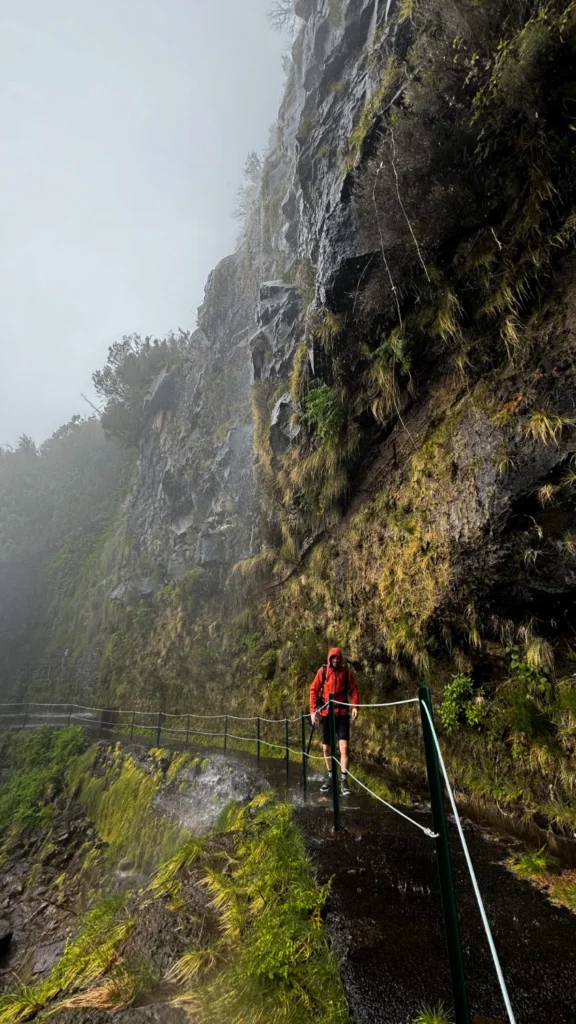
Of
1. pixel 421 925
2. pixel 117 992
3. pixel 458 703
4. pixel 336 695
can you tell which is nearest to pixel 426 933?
pixel 421 925

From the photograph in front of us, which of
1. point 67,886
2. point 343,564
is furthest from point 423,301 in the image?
point 67,886

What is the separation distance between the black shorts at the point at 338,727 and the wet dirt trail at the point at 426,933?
1.15m

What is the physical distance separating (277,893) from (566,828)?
2764 mm

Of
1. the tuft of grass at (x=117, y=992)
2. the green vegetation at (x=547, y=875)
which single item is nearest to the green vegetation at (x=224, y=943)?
the tuft of grass at (x=117, y=992)

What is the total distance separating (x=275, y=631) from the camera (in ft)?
37.9

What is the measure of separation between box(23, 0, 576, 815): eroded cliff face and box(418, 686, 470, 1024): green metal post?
3562mm

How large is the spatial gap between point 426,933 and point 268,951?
96 cm

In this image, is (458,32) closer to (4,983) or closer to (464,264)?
(464,264)

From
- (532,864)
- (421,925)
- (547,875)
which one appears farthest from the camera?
(532,864)

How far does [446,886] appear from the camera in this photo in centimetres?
182

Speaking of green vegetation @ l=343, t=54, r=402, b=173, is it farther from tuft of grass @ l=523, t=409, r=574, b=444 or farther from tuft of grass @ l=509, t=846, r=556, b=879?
tuft of grass @ l=509, t=846, r=556, b=879

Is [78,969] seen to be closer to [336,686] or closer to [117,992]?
[117,992]

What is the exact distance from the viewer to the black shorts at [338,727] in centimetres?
527

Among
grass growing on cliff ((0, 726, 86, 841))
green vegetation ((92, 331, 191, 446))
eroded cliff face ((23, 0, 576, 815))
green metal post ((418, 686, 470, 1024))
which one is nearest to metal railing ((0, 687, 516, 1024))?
green metal post ((418, 686, 470, 1024))
